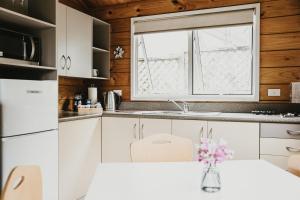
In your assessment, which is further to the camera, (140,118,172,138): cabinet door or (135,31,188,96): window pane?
(135,31,188,96): window pane

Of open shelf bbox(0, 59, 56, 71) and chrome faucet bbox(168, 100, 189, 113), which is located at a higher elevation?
open shelf bbox(0, 59, 56, 71)

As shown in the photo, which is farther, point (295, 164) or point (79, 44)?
point (79, 44)

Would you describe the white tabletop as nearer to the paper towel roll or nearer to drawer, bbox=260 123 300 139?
drawer, bbox=260 123 300 139

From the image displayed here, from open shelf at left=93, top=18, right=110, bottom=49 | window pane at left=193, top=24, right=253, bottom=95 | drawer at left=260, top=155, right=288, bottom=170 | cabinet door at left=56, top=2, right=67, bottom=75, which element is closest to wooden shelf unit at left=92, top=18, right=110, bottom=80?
open shelf at left=93, top=18, right=110, bottom=49

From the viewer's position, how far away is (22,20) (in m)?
2.48

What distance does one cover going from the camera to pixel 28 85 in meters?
2.28

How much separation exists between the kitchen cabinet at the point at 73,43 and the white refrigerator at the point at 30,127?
630 mm

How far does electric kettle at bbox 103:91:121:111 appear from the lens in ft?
12.2

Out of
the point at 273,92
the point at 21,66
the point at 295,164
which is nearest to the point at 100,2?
the point at 21,66

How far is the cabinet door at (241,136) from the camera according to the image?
2.63 metres

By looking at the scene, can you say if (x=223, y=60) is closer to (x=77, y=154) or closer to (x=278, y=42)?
(x=278, y=42)

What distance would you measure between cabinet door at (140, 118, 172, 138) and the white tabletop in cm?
145

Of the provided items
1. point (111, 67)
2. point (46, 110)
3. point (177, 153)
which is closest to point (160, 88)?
point (111, 67)

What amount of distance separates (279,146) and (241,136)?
322mm
